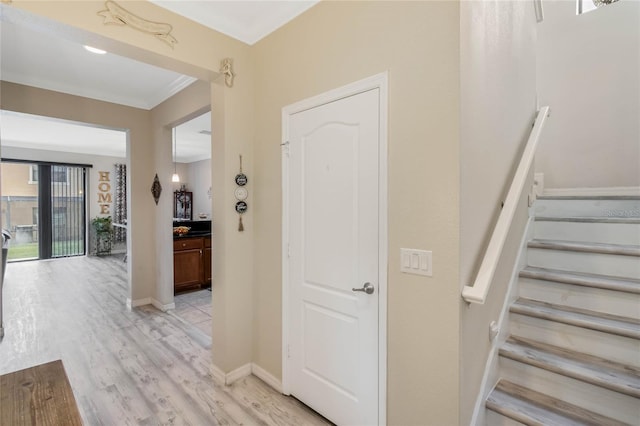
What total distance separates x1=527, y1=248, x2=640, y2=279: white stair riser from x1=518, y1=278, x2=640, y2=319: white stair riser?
224 mm

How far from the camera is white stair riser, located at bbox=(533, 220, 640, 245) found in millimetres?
2150

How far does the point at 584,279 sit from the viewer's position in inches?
77.6

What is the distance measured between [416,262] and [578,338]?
121 cm

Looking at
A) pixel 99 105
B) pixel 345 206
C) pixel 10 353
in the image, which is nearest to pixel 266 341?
pixel 345 206

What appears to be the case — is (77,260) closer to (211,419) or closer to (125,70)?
(125,70)

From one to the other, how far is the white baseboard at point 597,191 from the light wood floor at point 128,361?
11.8ft

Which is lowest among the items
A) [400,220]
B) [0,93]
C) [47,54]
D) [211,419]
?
[211,419]

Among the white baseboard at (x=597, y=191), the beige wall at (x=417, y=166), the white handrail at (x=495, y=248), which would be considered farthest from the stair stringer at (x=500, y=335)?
the white baseboard at (x=597, y=191)

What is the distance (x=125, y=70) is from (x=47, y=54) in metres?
0.63

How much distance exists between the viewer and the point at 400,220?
63.7 inches

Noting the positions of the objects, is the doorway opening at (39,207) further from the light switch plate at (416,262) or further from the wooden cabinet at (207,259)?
the light switch plate at (416,262)

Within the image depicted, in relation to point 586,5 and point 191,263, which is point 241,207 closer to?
point 191,263

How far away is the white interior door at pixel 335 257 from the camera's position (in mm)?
1761

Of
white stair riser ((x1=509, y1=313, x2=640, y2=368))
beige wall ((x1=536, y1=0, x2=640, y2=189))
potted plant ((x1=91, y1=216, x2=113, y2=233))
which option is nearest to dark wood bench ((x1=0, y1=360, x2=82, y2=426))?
white stair riser ((x1=509, y1=313, x2=640, y2=368))
